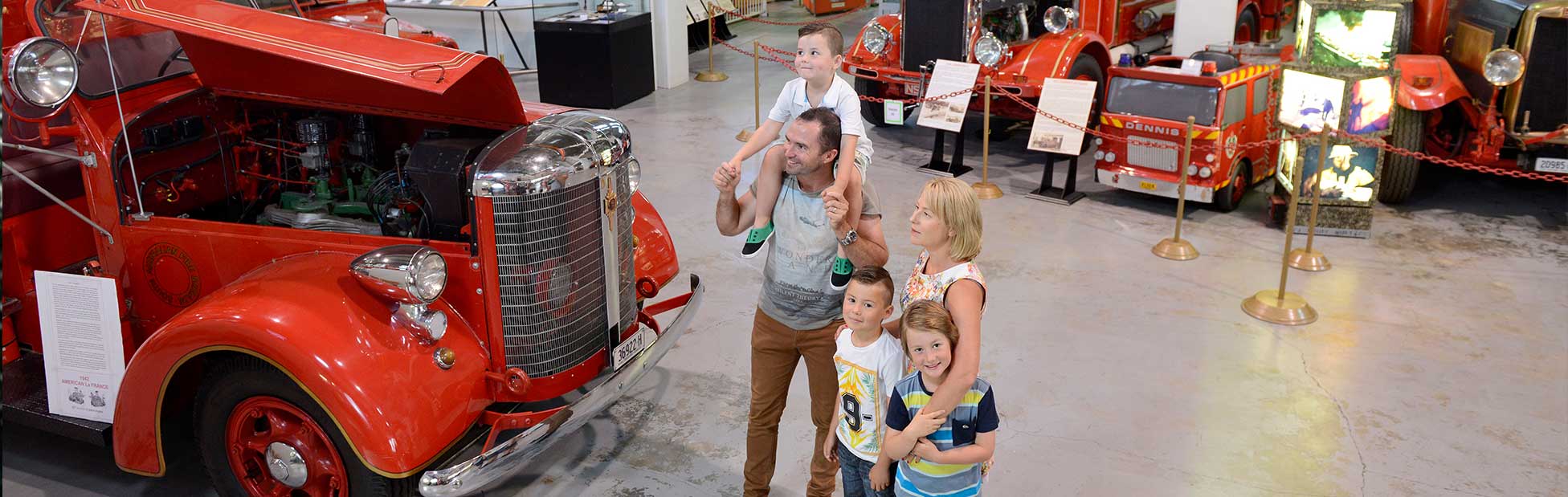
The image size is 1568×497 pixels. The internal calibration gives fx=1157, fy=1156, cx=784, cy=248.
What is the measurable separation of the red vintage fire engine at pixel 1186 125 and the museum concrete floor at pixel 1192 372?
0.83 feet

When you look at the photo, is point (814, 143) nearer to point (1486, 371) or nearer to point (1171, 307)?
point (1171, 307)

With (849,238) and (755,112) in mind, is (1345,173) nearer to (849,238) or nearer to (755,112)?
(849,238)

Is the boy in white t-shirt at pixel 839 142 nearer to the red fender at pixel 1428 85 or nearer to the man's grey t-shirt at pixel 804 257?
the man's grey t-shirt at pixel 804 257

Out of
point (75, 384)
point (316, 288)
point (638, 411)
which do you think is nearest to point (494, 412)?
point (316, 288)

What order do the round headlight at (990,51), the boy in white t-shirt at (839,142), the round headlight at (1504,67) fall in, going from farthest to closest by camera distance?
the round headlight at (990,51) < the round headlight at (1504,67) < the boy in white t-shirt at (839,142)

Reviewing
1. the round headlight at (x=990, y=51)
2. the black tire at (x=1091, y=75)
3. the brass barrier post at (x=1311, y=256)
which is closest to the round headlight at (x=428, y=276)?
the brass barrier post at (x=1311, y=256)

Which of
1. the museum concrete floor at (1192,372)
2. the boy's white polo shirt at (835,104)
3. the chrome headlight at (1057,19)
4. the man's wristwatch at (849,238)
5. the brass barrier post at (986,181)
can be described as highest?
the boy's white polo shirt at (835,104)

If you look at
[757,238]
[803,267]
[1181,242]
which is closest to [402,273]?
[757,238]

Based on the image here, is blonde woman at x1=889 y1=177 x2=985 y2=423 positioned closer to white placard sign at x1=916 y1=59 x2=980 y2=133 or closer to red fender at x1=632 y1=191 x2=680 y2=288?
red fender at x1=632 y1=191 x2=680 y2=288

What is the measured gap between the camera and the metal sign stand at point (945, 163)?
331 inches

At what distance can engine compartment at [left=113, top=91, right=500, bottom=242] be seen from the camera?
147 inches

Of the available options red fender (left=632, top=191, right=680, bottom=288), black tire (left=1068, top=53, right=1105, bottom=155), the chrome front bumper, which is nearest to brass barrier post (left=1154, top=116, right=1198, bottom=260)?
A: black tire (left=1068, top=53, right=1105, bottom=155)

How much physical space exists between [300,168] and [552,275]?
4.64 ft

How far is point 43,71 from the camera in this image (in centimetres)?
345
